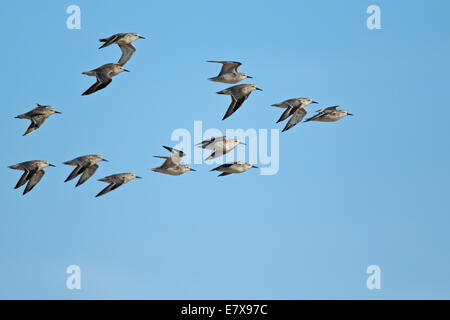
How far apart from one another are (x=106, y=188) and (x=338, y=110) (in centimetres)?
845

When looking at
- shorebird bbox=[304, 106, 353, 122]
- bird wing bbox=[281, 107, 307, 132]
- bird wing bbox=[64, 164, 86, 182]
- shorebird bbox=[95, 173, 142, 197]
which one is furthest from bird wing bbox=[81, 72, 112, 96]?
shorebird bbox=[304, 106, 353, 122]

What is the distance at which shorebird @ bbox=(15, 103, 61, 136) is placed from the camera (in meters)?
33.4

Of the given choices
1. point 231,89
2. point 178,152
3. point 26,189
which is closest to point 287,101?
point 231,89

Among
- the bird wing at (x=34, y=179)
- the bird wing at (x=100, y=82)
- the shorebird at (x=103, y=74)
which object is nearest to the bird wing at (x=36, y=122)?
the bird wing at (x=34, y=179)

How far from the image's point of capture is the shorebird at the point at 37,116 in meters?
33.4

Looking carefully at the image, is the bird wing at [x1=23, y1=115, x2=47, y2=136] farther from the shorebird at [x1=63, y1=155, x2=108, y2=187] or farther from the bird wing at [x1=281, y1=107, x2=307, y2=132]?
the bird wing at [x1=281, y1=107, x2=307, y2=132]

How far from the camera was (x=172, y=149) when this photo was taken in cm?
3150

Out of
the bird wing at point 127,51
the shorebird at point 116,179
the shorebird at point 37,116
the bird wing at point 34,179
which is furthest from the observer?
the bird wing at point 127,51

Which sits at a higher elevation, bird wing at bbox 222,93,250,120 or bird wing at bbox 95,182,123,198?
bird wing at bbox 222,93,250,120

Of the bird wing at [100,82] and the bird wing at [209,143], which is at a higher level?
the bird wing at [100,82]

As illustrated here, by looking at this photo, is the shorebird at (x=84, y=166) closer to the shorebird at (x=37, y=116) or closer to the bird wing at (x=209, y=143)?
the shorebird at (x=37, y=116)

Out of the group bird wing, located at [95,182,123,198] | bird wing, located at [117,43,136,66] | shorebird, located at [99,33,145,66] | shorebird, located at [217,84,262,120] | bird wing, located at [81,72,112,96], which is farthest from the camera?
bird wing, located at [117,43,136,66]

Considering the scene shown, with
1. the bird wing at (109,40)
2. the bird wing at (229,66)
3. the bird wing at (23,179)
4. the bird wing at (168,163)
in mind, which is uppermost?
the bird wing at (109,40)

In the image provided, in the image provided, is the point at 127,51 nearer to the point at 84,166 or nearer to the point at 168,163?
the point at 84,166
